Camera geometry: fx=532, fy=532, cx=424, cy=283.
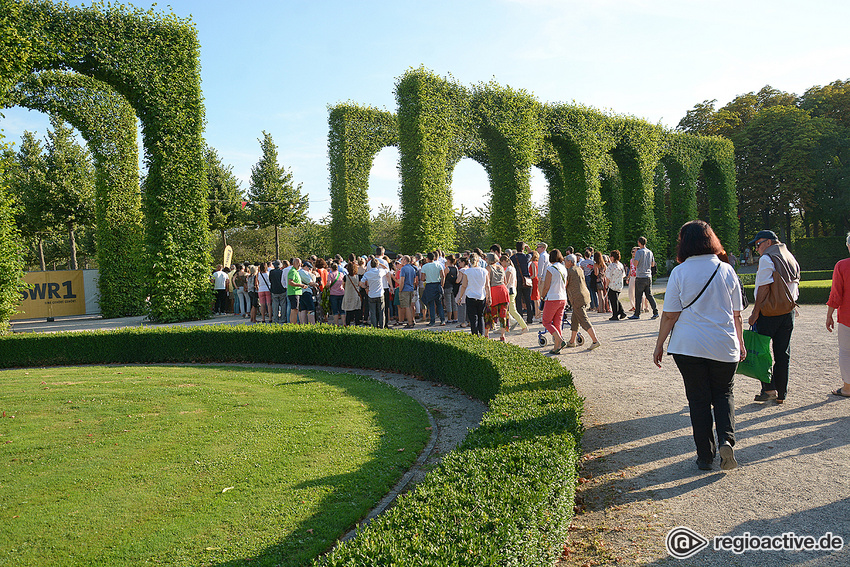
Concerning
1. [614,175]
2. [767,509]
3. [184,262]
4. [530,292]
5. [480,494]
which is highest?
[614,175]

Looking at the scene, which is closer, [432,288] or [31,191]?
[432,288]

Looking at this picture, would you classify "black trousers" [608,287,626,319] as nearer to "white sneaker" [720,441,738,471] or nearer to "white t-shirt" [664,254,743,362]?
"white t-shirt" [664,254,743,362]

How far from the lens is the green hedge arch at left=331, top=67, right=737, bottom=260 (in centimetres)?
2147

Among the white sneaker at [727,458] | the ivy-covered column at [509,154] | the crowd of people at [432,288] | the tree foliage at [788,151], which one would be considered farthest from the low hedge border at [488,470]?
the tree foliage at [788,151]

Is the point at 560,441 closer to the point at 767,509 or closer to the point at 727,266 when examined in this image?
the point at 767,509

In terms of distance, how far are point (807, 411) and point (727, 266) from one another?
8.48 feet

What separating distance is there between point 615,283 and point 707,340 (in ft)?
34.1

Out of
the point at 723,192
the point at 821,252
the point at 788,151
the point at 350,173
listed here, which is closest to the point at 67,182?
the point at 350,173

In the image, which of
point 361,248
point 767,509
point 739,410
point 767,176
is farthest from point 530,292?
point 767,176

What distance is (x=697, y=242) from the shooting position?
4602mm

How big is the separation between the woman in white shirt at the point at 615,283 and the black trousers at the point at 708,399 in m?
10.1

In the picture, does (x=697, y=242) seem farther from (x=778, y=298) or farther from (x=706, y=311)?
(x=778, y=298)

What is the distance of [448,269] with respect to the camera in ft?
49.0

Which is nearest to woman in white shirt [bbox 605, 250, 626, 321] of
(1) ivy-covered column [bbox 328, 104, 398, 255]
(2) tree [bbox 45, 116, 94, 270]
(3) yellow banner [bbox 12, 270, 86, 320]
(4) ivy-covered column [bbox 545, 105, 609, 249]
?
(4) ivy-covered column [bbox 545, 105, 609, 249]
